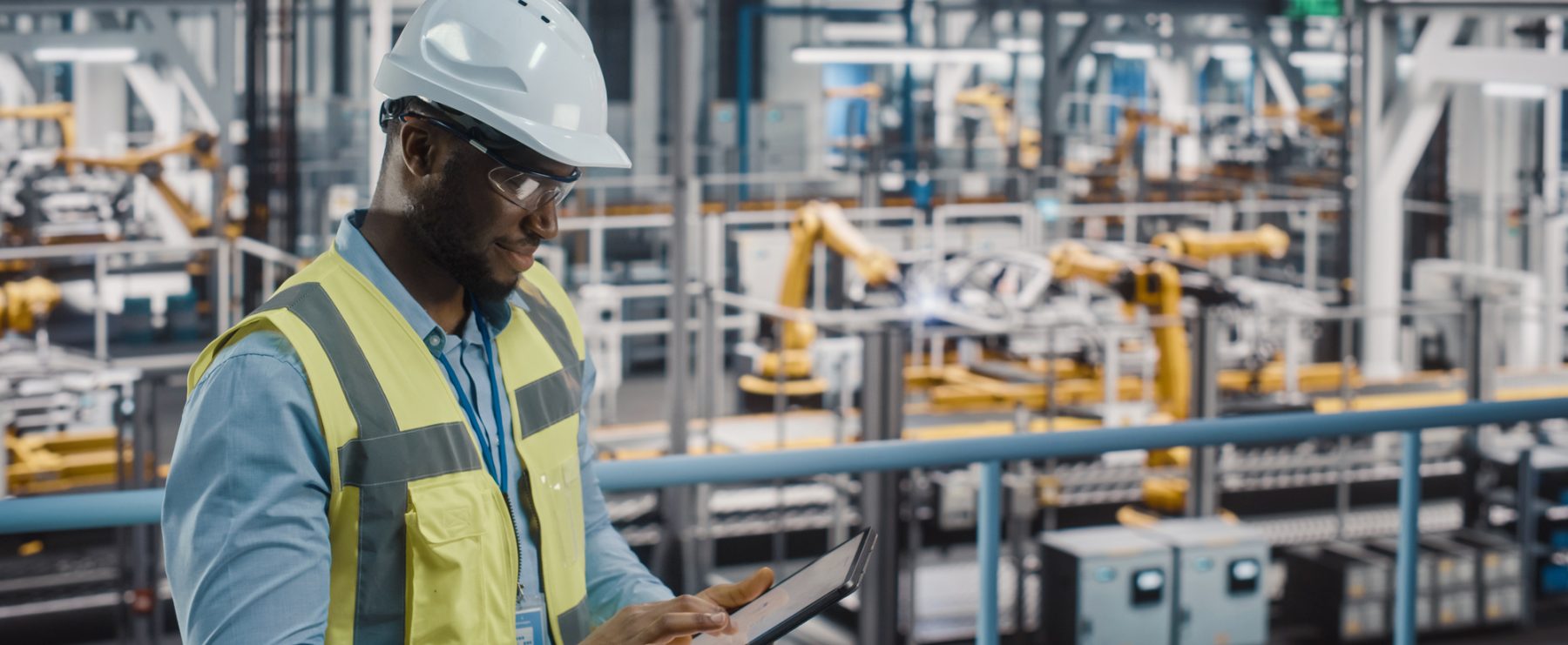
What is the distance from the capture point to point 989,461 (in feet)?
7.75

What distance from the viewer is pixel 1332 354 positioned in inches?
516

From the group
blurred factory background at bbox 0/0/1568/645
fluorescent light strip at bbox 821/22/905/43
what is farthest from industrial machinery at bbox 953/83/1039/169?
fluorescent light strip at bbox 821/22/905/43

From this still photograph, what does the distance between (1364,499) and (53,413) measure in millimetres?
7691

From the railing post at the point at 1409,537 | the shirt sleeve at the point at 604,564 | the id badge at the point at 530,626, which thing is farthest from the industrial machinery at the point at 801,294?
the id badge at the point at 530,626

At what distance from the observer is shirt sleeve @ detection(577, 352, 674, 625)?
157 cm

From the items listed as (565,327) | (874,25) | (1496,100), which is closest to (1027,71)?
(874,25)

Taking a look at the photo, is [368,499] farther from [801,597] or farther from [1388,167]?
[1388,167]

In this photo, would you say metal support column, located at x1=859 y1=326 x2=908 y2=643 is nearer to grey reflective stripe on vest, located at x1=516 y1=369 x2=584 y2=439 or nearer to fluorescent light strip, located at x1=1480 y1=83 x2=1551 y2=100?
grey reflective stripe on vest, located at x1=516 y1=369 x2=584 y2=439

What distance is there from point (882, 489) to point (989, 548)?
3957 mm

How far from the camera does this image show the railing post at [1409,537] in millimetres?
2717

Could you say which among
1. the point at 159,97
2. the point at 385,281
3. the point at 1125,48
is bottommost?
the point at 385,281

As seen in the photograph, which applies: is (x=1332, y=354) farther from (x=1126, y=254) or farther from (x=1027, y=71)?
(x=1027, y=71)

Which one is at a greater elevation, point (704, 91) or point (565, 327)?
point (704, 91)

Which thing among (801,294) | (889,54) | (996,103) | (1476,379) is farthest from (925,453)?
(996,103)
